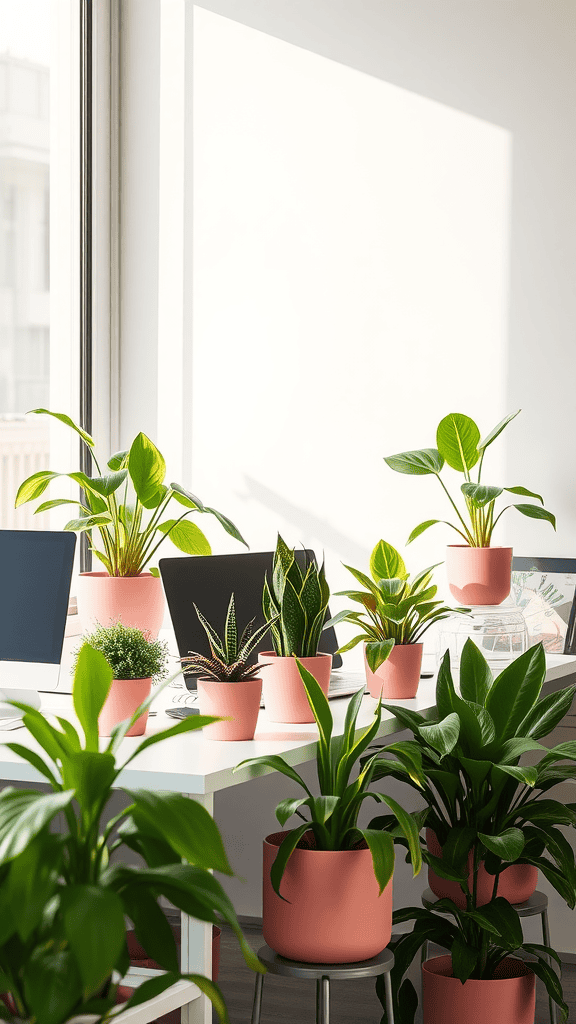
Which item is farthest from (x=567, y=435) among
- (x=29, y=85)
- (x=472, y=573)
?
(x=29, y=85)

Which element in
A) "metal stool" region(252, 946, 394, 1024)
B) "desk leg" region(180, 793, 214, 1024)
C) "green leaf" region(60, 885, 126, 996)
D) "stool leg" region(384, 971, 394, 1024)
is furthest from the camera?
"stool leg" region(384, 971, 394, 1024)

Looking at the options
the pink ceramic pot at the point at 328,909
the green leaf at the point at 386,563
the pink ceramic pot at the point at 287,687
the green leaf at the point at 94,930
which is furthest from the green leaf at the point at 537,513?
the green leaf at the point at 94,930

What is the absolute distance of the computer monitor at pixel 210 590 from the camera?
279 cm

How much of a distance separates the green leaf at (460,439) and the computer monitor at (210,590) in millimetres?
635

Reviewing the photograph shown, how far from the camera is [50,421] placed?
4043 mm

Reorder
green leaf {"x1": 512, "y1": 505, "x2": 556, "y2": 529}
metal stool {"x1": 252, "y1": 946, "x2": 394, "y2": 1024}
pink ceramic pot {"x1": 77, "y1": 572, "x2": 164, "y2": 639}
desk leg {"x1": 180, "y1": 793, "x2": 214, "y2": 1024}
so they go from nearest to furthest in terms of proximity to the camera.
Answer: desk leg {"x1": 180, "y1": 793, "x2": 214, "y2": 1024}
metal stool {"x1": 252, "y1": 946, "x2": 394, "y2": 1024}
pink ceramic pot {"x1": 77, "y1": 572, "x2": 164, "y2": 639}
green leaf {"x1": 512, "y1": 505, "x2": 556, "y2": 529}

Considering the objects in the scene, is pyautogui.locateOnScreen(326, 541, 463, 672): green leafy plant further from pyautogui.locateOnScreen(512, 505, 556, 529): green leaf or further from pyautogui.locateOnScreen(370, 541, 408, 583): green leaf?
pyautogui.locateOnScreen(512, 505, 556, 529): green leaf

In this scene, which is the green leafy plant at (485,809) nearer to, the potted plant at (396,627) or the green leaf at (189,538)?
the potted plant at (396,627)

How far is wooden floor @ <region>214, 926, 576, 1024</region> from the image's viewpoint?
10.3 feet

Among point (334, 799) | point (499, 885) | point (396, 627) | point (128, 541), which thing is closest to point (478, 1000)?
point (499, 885)

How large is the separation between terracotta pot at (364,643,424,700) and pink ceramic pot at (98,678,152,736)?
67cm

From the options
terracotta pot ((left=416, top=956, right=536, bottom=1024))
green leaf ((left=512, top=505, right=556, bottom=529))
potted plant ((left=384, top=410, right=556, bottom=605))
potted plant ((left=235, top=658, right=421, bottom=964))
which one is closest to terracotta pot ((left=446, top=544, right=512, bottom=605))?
potted plant ((left=384, top=410, right=556, bottom=605))

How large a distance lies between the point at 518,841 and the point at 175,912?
5.31 ft

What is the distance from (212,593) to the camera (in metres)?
2.89
